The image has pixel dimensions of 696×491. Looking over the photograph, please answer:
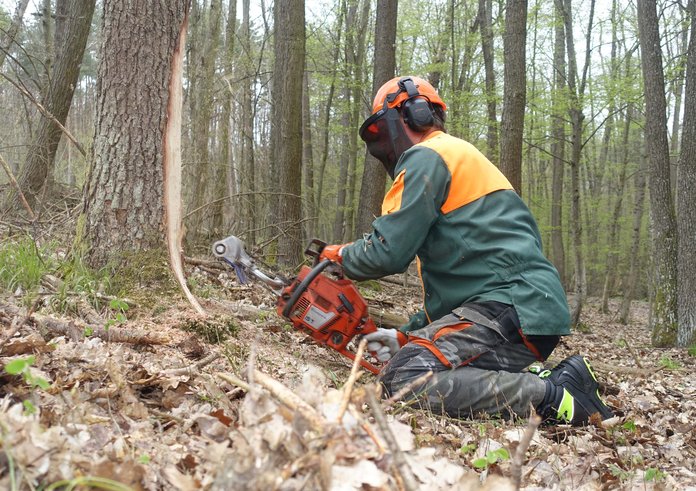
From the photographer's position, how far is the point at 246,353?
11.2ft

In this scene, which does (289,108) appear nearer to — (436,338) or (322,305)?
(322,305)

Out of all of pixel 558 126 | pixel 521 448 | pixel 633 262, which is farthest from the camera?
pixel 633 262

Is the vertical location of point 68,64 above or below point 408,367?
above

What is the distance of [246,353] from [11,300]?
1.39 meters

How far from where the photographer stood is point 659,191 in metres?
8.91

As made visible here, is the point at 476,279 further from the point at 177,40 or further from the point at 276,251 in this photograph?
the point at 276,251

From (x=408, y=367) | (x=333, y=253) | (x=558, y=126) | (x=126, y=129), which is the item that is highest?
(x=558, y=126)

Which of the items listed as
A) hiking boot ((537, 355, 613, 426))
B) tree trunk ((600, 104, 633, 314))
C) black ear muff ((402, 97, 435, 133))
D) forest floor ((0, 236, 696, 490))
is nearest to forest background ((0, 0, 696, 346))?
tree trunk ((600, 104, 633, 314))

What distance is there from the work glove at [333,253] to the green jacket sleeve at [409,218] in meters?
0.19

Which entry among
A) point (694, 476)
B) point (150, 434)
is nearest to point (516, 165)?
point (694, 476)

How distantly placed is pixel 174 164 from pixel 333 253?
4.31 feet

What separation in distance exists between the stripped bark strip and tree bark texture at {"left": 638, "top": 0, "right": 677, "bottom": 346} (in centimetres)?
771

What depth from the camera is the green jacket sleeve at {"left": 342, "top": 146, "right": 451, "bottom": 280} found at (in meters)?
3.46

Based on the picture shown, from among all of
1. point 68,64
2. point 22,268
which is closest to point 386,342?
point 22,268
